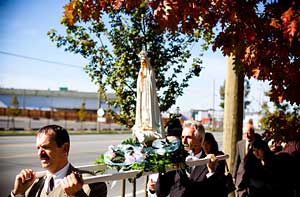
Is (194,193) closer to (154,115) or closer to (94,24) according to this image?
(154,115)

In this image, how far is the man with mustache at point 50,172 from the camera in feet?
8.48

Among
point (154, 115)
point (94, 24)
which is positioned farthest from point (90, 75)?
point (154, 115)

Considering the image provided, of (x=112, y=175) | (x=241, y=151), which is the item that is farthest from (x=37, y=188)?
(x=241, y=151)

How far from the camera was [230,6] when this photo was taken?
3.22 meters

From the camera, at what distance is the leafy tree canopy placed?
2900 millimetres

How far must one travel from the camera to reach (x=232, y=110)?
20.2 ft

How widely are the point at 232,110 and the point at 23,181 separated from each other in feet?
13.5

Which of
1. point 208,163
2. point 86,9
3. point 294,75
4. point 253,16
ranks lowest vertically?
point 208,163

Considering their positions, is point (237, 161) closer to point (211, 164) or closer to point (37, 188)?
point (211, 164)

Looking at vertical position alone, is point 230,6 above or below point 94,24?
below

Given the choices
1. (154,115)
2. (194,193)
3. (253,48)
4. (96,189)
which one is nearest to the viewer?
(96,189)

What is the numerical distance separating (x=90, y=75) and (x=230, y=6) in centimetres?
405

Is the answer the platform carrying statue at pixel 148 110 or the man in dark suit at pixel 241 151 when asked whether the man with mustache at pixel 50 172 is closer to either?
the platform carrying statue at pixel 148 110

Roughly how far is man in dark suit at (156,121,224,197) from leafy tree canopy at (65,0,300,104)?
0.72 m
